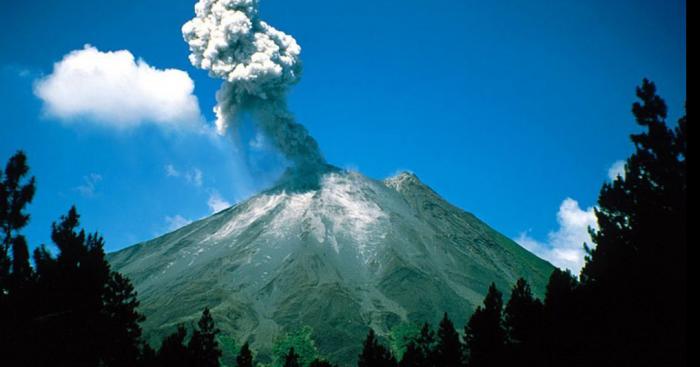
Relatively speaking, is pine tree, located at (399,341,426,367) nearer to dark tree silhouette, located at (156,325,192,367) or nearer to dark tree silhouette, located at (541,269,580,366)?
dark tree silhouette, located at (541,269,580,366)

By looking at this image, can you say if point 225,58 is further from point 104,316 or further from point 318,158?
point 104,316

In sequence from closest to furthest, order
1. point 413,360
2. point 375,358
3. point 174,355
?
point 174,355 → point 413,360 → point 375,358

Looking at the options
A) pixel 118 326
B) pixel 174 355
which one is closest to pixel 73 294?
pixel 118 326

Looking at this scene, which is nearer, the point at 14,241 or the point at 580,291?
the point at 14,241

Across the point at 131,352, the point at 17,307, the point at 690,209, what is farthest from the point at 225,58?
the point at 690,209

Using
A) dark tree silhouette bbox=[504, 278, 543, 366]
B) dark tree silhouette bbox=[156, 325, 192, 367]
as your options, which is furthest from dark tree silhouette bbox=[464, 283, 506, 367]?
dark tree silhouette bbox=[156, 325, 192, 367]

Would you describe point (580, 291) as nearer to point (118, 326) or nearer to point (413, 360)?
point (413, 360)

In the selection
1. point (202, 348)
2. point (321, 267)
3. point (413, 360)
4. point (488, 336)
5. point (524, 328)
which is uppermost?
point (321, 267)

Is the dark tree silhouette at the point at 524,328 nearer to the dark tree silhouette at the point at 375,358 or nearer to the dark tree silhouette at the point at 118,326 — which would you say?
the dark tree silhouette at the point at 375,358

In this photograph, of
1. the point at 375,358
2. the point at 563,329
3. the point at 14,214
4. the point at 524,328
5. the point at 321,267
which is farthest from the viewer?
the point at 321,267
